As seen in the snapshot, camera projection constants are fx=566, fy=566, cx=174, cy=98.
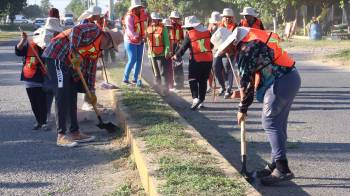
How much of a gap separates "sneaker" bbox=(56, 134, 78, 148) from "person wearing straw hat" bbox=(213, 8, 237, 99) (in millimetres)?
4653

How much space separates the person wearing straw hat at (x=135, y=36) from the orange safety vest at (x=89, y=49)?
385 centimetres

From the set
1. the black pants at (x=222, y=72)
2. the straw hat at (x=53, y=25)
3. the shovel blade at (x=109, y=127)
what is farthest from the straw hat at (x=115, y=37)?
the black pants at (x=222, y=72)

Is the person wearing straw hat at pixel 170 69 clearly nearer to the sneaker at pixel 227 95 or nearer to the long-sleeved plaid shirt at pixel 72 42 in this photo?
the sneaker at pixel 227 95

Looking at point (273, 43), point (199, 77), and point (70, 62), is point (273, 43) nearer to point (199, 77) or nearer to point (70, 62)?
point (70, 62)

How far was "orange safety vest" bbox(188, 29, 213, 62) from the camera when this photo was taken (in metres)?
10.2

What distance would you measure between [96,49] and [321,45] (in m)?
23.2

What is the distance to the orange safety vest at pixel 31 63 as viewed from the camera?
8.41 metres

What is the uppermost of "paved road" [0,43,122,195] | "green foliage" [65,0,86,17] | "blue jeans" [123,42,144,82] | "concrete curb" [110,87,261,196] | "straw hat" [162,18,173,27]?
"green foliage" [65,0,86,17]

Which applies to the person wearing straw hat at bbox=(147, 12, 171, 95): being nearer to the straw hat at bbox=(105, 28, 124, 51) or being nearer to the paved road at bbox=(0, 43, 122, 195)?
the paved road at bbox=(0, 43, 122, 195)

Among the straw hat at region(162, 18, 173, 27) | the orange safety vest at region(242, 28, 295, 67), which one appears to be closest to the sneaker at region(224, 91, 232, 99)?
the straw hat at region(162, 18, 173, 27)

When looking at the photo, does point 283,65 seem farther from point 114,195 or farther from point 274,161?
point 114,195

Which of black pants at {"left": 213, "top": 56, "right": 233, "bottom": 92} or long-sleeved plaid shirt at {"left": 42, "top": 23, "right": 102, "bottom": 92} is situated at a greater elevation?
long-sleeved plaid shirt at {"left": 42, "top": 23, "right": 102, "bottom": 92}

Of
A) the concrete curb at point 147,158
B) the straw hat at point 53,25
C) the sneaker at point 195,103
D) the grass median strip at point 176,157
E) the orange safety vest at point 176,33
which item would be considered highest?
the straw hat at point 53,25

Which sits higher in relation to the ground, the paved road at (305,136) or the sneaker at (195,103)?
the sneaker at (195,103)
